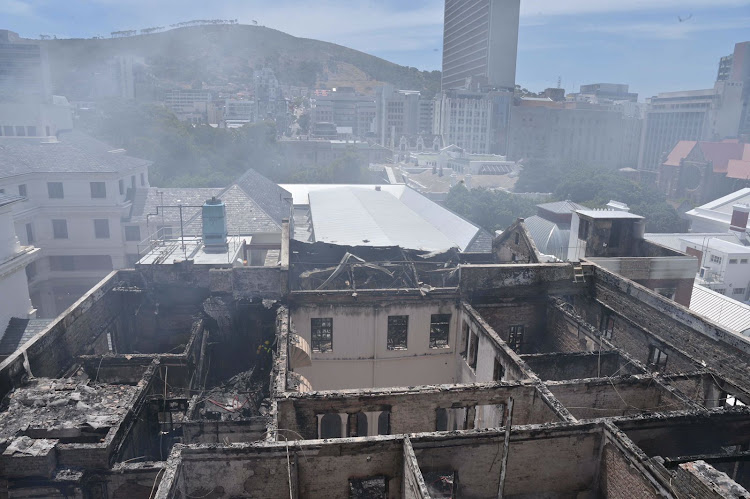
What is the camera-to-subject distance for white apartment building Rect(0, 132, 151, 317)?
3647cm

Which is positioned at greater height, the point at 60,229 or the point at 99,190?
the point at 99,190

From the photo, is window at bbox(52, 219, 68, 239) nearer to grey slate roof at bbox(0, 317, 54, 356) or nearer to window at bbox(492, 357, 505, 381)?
grey slate roof at bbox(0, 317, 54, 356)

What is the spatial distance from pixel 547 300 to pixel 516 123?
409 ft

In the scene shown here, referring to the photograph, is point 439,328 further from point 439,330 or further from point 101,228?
point 101,228

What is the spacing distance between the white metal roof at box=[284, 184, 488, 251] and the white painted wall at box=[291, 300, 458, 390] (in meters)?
8.00

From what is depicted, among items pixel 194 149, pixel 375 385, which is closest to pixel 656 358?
pixel 375 385

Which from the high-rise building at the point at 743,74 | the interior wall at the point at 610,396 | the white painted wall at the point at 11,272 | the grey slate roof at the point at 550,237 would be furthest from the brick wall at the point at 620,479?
the high-rise building at the point at 743,74

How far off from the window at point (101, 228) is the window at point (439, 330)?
27945 mm

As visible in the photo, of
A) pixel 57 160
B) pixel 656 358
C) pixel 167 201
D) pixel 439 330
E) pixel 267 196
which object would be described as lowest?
pixel 439 330

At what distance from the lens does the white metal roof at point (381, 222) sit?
32.8 meters

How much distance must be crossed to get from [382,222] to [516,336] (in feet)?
57.1

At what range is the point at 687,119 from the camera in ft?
427

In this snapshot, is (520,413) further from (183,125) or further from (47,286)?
(183,125)

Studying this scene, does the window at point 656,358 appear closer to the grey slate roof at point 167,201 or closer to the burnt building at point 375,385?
the burnt building at point 375,385
